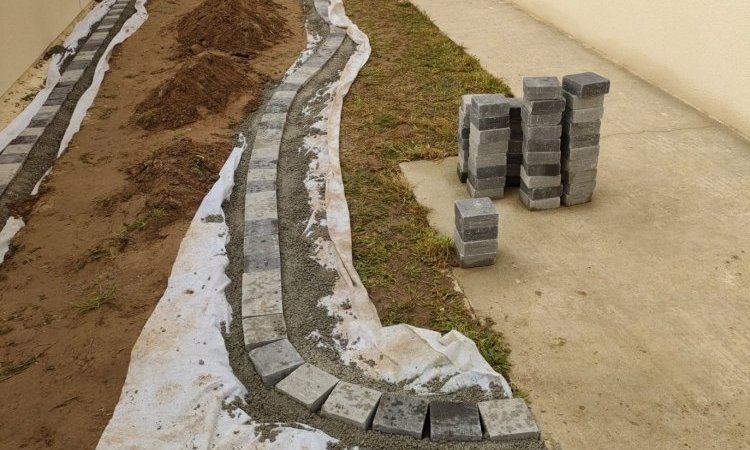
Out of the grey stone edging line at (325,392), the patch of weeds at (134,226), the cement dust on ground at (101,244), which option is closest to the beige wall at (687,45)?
the cement dust on ground at (101,244)

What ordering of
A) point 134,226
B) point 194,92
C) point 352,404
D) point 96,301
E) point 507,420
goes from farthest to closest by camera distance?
point 194,92
point 134,226
point 96,301
point 352,404
point 507,420

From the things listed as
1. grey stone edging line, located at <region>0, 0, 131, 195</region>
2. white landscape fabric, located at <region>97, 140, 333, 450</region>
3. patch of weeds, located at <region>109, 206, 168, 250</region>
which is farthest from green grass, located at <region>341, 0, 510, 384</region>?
grey stone edging line, located at <region>0, 0, 131, 195</region>

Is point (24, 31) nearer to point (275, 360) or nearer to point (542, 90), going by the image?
point (275, 360)

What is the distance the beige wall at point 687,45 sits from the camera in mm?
5875

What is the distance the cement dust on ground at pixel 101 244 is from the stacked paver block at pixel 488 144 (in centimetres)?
234

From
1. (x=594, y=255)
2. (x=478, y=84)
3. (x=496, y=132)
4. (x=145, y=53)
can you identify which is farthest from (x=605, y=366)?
(x=145, y=53)

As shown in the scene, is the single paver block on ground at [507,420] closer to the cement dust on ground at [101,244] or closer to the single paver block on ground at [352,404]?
the single paver block on ground at [352,404]

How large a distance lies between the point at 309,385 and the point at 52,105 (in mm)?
5708

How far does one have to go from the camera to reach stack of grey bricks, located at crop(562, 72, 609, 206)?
4.61 metres

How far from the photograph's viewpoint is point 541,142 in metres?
4.80

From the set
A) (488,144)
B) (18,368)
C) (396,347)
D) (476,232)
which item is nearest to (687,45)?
(488,144)

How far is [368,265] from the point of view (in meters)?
4.49

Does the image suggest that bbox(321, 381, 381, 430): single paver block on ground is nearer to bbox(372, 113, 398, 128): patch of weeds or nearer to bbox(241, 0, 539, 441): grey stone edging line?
bbox(241, 0, 539, 441): grey stone edging line

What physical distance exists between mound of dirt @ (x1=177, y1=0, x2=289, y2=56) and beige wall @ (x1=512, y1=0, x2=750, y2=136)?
4.48m
